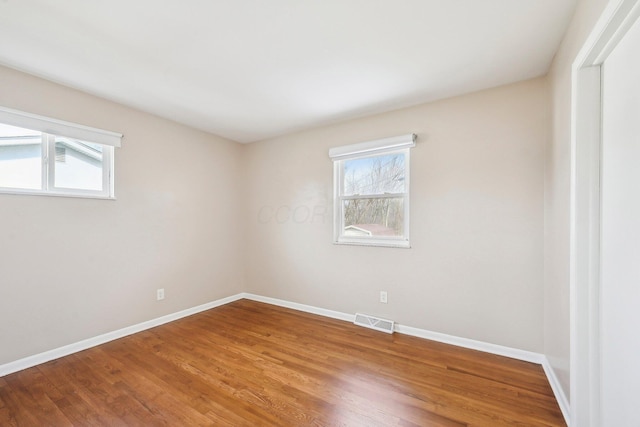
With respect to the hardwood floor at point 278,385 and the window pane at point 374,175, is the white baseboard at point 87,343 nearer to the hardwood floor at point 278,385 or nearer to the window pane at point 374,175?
the hardwood floor at point 278,385

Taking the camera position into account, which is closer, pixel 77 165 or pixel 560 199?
pixel 560 199

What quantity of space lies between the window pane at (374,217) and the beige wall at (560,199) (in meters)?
1.26

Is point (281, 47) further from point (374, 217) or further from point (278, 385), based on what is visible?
point (278, 385)

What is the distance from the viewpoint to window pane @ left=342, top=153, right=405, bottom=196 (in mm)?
2949

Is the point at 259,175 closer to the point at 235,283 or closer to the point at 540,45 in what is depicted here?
the point at 235,283

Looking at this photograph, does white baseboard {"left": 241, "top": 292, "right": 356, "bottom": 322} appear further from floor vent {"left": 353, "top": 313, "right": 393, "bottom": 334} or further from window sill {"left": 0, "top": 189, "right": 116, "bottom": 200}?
window sill {"left": 0, "top": 189, "right": 116, "bottom": 200}

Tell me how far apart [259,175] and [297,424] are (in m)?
3.14

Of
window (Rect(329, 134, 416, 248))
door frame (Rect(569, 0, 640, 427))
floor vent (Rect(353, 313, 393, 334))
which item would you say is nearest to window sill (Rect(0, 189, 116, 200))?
window (Rect(329, 134, 416, 248))

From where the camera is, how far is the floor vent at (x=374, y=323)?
286cm

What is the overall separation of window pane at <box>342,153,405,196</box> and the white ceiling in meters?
0.62

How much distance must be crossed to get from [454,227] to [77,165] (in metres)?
3.68

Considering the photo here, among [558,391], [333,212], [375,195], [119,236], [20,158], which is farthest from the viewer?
[333,212]

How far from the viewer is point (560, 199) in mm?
1779

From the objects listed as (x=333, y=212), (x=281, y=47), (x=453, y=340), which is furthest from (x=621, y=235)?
(x=333, y=212)
